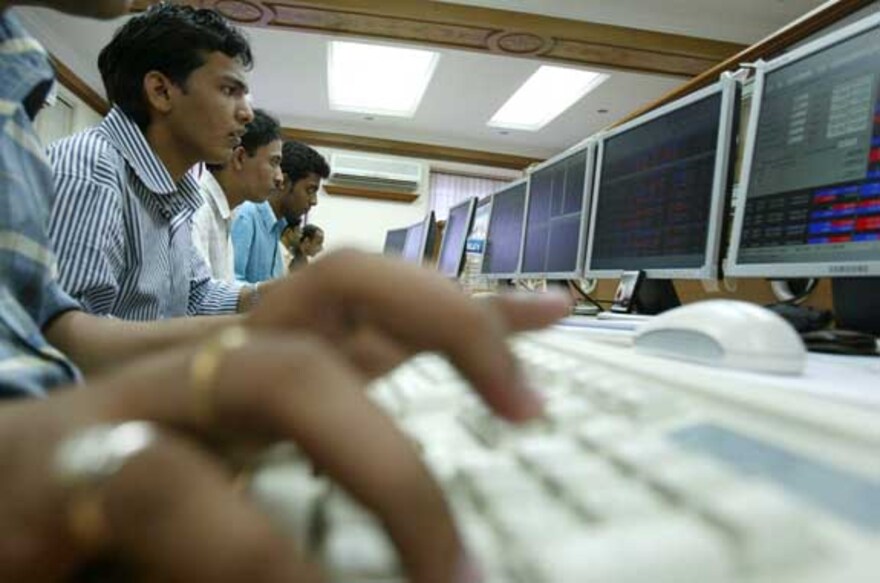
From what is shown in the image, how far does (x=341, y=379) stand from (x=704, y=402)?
9.3 inches

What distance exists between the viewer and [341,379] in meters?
0.21

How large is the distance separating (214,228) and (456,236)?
1.07 metres

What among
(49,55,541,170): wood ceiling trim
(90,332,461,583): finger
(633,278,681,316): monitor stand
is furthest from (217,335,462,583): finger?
(49,55,541,170): wood ceiling trim

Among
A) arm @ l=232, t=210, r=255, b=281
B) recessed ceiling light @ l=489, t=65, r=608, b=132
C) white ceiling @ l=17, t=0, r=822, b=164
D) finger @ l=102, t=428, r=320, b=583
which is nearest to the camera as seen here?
finger @ l=102, t=428, r=320, b=583

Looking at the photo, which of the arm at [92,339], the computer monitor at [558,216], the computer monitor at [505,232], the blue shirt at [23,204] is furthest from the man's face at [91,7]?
the computer monitor at [505,232]

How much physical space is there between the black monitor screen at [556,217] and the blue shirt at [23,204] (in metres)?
1.29

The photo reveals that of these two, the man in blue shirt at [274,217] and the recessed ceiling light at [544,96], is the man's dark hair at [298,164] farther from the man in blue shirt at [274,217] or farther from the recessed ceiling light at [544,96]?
the recessed ceiling light at [544,96]

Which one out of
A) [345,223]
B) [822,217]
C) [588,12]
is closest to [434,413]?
[822,217]

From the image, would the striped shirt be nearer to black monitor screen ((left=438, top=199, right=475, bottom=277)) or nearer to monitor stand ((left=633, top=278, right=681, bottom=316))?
monitor stand ((left=633, top=278, right=681, bottom=316))

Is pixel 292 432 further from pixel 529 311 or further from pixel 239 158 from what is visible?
pixel 239 158

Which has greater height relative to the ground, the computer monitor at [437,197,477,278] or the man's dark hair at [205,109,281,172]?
the man's dark hair at [205,109,281,172]

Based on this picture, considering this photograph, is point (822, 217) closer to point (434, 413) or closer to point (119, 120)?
point (434, 413)

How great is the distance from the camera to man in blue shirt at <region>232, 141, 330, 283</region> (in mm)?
3104

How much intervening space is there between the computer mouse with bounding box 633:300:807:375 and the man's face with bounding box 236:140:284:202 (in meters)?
2.37
